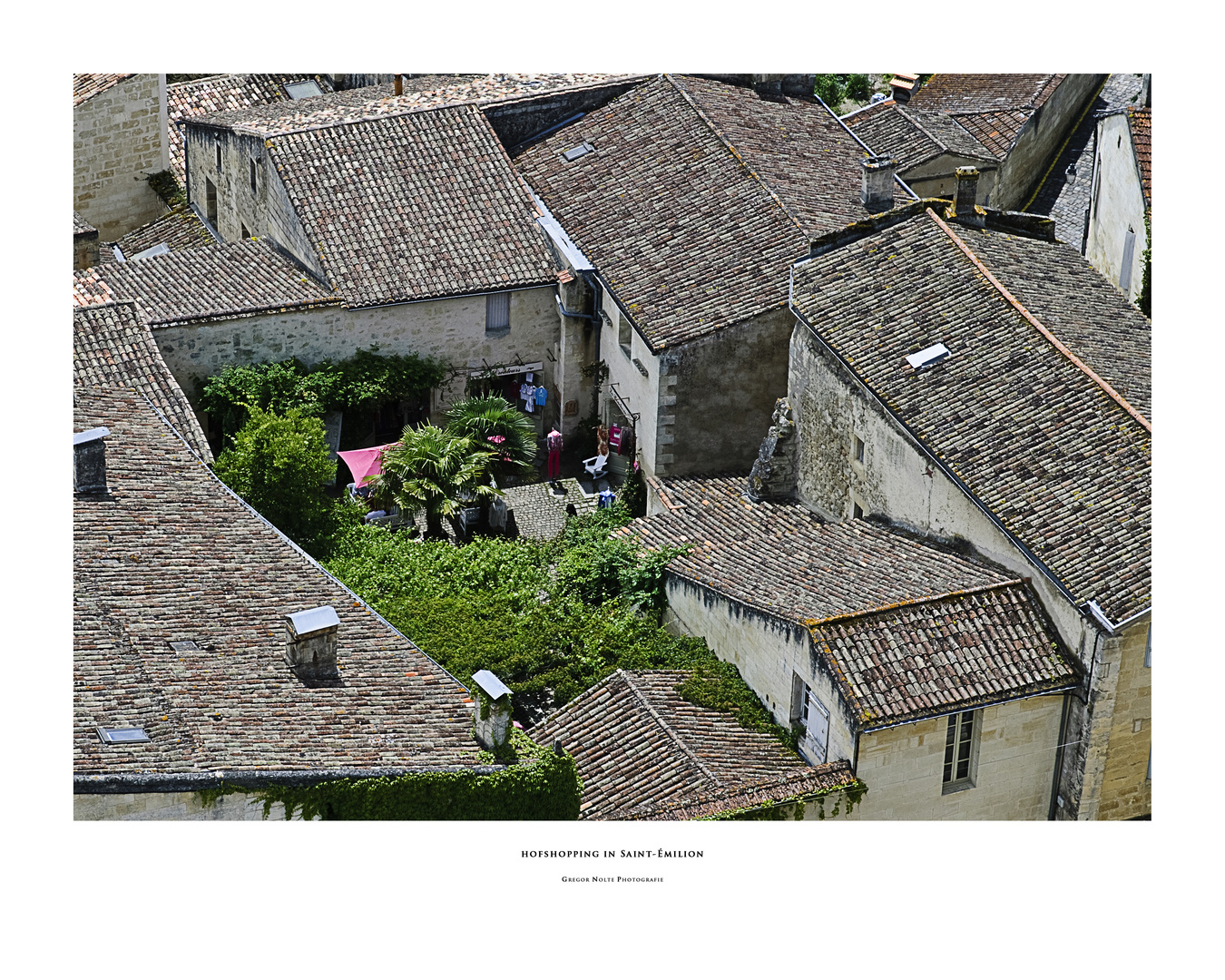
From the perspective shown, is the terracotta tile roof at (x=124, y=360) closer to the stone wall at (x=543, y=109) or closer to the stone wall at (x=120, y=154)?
the stone wall at (x=120, y=154)

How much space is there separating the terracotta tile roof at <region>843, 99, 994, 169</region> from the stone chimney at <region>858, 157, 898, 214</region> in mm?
3033

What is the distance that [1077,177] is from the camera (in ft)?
149

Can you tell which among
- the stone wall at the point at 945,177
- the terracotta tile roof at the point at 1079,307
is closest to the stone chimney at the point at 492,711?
the terracotta tile roof at the point at 1079,307

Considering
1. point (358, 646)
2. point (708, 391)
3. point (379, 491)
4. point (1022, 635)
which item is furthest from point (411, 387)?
point (1022, 635)

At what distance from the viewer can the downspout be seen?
104 ft

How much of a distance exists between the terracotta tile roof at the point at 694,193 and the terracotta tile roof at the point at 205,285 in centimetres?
548

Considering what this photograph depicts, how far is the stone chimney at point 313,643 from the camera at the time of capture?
29328 millimetres

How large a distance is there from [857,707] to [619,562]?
6.87 metres

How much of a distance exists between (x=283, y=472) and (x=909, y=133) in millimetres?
16638

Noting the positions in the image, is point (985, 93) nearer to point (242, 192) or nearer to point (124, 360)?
point (242, 192)

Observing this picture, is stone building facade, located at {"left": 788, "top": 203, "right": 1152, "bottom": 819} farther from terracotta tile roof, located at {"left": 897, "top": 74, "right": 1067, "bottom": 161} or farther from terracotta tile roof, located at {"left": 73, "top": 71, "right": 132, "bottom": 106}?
terracotta tile roof, located at {"left": 73, "top": 71, "right": 132, "bottom": 106}

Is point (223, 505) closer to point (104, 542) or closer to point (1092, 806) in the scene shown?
point (104, 542)

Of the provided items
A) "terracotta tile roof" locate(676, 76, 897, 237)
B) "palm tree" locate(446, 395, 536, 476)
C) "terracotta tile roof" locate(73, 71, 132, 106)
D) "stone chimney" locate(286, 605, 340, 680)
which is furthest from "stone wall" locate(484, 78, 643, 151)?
"stone chimney" locate(286, 605, 340, 680)

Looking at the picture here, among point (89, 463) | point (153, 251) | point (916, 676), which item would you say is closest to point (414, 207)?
point (153, 251)
